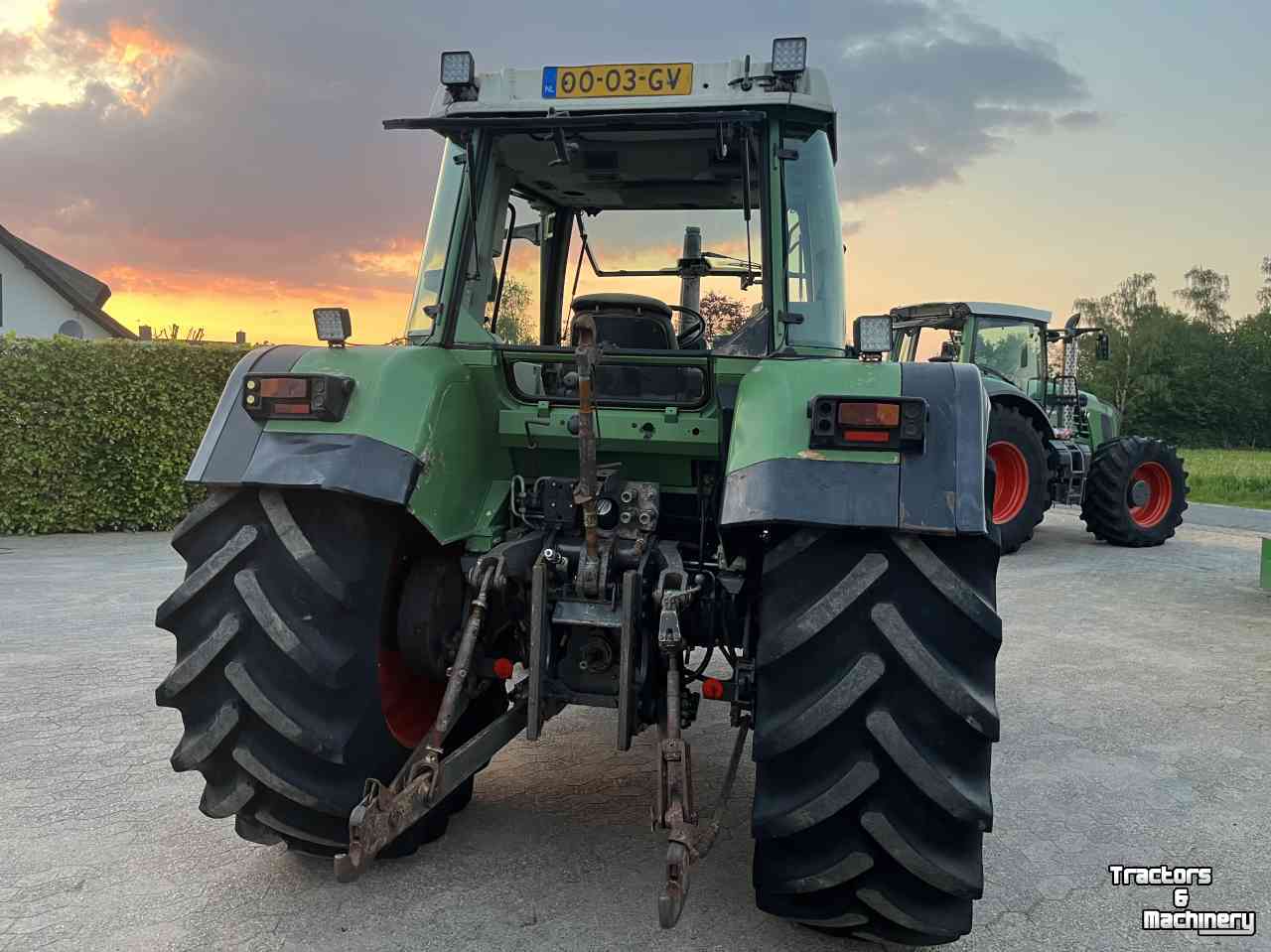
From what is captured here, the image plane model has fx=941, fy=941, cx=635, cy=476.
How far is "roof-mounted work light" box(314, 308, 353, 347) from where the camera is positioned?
10.0 ft

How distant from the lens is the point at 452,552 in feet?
10.1

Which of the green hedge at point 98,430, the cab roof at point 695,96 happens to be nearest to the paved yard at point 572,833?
the cab roof at point 695,96

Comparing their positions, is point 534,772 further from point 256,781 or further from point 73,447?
point 73,447

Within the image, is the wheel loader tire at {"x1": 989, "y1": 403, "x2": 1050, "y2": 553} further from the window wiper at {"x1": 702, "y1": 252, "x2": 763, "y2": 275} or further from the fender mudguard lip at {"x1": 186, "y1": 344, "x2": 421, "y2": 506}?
the fender mudguard lip at {"x1": 186, "y1": 344, "x2": 421, "y2": 506}

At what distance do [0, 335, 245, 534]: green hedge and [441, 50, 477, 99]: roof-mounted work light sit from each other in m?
8.74

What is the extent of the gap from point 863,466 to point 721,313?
1.21 m

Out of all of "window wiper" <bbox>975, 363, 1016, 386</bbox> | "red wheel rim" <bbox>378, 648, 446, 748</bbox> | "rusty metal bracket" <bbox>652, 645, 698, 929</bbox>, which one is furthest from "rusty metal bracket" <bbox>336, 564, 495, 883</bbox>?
"window wiper" <bbox>975, 363, 1016, 386</bbox>

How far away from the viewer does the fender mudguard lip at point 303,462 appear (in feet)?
8.61

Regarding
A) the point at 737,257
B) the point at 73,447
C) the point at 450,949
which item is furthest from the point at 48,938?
the point at 73,447

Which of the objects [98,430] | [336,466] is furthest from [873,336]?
[98,430]

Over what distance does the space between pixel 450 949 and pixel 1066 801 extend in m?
2.47

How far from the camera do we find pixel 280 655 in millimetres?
2648

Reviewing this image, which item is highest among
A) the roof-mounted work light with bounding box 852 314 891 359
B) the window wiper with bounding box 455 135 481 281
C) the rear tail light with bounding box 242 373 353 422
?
the window wiper with bounding box 455 135 481 281

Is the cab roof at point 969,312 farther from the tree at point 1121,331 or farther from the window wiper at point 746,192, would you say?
the tree at point 1121,331
